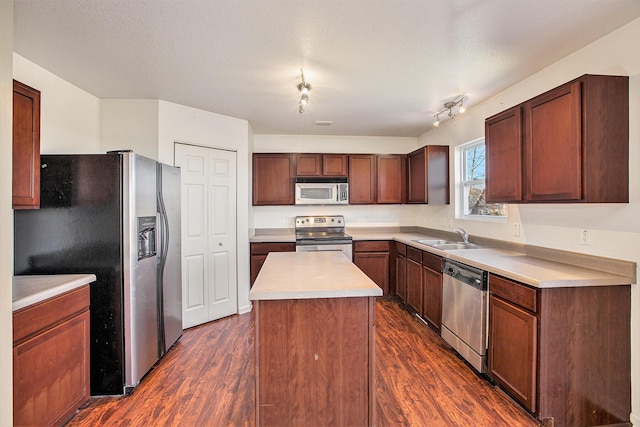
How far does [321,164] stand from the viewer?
169 inches

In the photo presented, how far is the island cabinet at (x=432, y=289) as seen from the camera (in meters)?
2.90

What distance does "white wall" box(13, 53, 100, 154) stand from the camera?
2223 mm

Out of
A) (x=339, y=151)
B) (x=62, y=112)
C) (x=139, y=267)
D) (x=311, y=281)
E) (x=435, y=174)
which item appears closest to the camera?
(x=311, y=281)

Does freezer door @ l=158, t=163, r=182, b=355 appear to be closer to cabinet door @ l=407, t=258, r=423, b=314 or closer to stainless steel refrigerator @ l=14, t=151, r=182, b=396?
stainless steel refrigerator @ l=14, t=151, r=182, b=396

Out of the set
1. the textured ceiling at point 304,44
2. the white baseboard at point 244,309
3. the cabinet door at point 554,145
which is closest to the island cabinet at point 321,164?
the textured ceiling at point 304,44

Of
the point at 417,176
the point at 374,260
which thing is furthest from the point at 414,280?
the point at 417,176

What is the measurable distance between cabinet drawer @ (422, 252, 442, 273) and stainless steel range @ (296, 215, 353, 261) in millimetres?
1079

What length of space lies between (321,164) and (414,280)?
205 cm

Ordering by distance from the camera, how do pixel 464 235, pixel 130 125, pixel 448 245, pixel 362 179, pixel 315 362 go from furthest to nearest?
1. pixel 362 179
2. pixel 448 245
3. pixel 464 235
4. pixel 130 125
5. pixel 315 362

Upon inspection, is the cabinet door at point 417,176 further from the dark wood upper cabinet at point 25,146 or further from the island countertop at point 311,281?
the dark wood upper cabinet at point 25,146

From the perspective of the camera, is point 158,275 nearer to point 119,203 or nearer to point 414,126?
point 119,203

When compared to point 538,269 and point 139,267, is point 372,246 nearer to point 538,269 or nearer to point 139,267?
point 538,269

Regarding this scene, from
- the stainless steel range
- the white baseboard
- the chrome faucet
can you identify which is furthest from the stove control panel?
the chrome faucet

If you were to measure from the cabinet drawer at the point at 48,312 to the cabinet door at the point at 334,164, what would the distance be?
10.1ft
